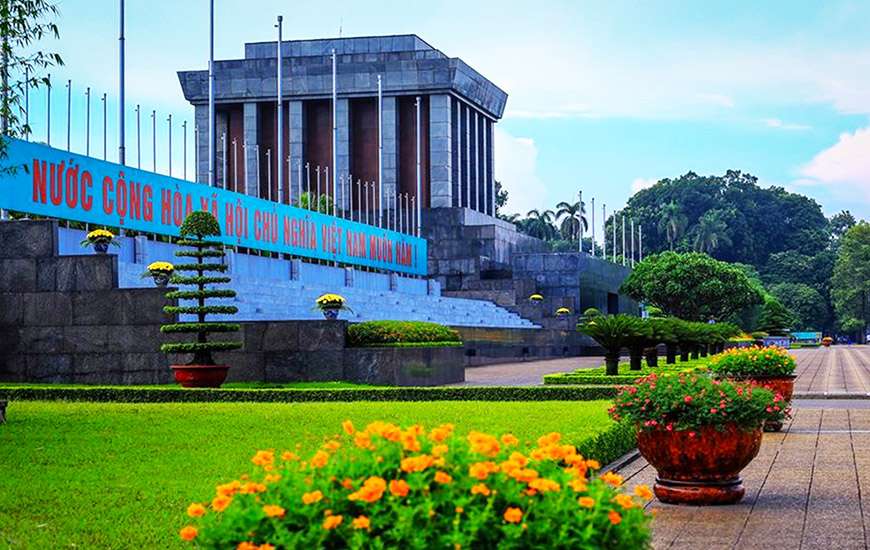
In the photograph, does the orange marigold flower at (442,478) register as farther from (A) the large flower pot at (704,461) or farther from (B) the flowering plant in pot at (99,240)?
(B) the flowering plant in pot at (99,240)

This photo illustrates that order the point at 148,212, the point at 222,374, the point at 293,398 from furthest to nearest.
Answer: the point at 148,212 < the point at 222,374 < the point at 293,398

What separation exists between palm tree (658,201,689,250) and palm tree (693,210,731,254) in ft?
5.34

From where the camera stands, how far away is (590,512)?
14.7 ft

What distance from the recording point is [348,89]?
7106 centimetres

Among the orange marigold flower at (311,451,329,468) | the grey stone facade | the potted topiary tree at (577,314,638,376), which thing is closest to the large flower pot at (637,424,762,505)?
the orange marigold flower at (311,451,329,468)

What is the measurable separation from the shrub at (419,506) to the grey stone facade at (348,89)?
63996 mm

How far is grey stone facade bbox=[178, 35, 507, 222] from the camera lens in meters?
70.9

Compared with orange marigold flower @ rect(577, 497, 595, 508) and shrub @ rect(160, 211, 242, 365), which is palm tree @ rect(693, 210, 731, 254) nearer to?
shrub @ rect(160, 211, 242, 365)

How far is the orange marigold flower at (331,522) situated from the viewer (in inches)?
168

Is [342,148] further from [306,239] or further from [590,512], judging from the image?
[590,512]

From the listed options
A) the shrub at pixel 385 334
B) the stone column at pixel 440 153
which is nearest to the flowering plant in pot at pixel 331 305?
the shrub at pixel 385 334

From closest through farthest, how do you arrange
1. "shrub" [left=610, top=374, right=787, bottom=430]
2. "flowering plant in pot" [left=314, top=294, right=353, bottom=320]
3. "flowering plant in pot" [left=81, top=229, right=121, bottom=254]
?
"shrub" [left=610, top=374, right=787, bottom=430] → "flowering plant in pot" [left=81, top=229, right=121, bottom=254] → "flowering plant in pot" [left=314, top=294, right=353, bottom=320]

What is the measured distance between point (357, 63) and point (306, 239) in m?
29.5

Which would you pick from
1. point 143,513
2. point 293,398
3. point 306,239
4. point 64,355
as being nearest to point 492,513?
point 143,513
